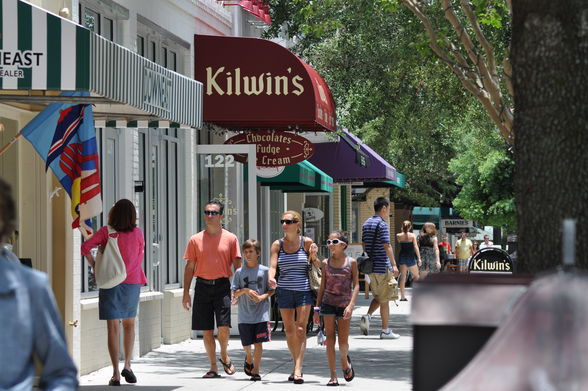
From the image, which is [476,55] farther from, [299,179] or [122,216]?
[299,179]

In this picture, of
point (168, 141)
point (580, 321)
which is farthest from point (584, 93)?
point (168, 141)

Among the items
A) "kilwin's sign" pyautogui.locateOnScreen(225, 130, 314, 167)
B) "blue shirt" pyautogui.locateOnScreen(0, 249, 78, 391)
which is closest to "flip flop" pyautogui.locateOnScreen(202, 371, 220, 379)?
"kilwin's sign" pyautogui.locateOnScreen(225, 130, 314, 167)

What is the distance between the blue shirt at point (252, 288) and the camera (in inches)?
525

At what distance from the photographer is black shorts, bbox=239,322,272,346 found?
43.3 ft

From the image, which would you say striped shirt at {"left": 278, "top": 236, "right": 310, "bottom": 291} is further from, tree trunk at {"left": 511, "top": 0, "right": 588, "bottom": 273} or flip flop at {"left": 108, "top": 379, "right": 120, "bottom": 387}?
tree trunk at {"left": 511, "top": 0, "right": 588, "bottom": 273}

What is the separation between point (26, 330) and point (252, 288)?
9434mm

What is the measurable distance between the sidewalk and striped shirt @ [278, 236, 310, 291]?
0.93 meters

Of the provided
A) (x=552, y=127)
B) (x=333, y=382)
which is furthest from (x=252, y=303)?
(x=552, y=127)

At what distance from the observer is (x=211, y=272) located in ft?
44.1

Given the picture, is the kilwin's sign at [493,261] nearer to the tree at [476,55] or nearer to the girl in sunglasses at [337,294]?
the tree at [476,55]

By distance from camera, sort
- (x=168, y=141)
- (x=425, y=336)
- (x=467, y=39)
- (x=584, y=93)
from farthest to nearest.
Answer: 1. (x=168, y=141)
2. (x=467, y=39)
3. (x=584, y=93)
4. (x=425, y=336)

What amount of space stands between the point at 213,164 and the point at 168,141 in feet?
4.36

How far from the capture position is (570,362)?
423 centimetres

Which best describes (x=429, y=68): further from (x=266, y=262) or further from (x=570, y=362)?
(x=570, y=362)
